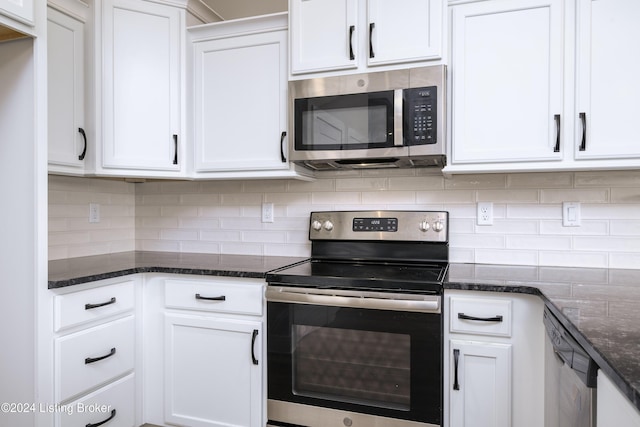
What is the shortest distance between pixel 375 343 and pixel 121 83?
181 cm

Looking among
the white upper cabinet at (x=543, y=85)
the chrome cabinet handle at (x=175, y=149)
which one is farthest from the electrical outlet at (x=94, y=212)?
the white upper cabinet at (x=543, y=85)

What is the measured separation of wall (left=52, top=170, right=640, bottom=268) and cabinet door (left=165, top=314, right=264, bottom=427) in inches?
25.9

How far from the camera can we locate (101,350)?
6.11 feet

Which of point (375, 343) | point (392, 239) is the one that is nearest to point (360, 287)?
point (375, 343)

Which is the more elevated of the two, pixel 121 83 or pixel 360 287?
pixel 121 83

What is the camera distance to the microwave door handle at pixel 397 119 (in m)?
1.87

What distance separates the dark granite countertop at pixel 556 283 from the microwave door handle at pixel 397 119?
64 cm

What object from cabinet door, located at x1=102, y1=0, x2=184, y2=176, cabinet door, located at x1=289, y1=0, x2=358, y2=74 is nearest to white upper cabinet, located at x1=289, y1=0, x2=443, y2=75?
cabinet door, located at x1=289, y1=0, x2=358, y2=74

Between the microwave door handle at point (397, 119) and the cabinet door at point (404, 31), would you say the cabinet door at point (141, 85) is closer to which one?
the cabinet door at point (404, 31)

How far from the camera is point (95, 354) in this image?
183 cm

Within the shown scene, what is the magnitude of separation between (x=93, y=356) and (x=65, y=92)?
1.27m

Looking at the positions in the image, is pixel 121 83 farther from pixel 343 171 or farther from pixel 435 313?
pixel 435 313

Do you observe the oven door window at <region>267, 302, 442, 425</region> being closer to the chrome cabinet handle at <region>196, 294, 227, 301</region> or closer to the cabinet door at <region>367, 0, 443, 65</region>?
the chrome cabinet handle at <region>196, 294, 227, 301</region>

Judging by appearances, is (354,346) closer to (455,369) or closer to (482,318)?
(455,369)
